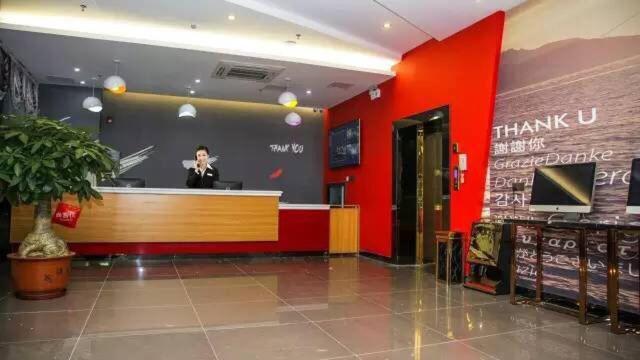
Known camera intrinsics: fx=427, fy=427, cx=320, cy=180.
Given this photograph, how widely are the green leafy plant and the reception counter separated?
6.65ft

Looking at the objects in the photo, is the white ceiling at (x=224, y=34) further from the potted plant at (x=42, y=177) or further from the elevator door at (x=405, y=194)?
the potted plant at (x=42, y=177)

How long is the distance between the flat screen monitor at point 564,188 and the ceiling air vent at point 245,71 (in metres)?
4.27

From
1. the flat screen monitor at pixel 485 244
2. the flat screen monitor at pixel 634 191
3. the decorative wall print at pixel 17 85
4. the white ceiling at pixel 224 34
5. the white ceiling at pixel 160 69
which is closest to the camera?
the flat screen monitor at pixel 634 191

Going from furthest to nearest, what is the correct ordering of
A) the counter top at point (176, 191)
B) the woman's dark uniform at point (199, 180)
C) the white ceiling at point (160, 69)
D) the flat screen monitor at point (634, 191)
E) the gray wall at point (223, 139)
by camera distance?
1. the gray wall at point (223, 139)
2. the woman's dark uniform at point (199, 180)
3. the counter top at point (176, 191)
4. the white ceiling at point (160, 69)
5. the flat screen monitor at point (634, 191)

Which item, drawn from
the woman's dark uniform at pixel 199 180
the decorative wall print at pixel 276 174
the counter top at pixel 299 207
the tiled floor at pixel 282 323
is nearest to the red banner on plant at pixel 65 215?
the tiled floor at pixel 282 323

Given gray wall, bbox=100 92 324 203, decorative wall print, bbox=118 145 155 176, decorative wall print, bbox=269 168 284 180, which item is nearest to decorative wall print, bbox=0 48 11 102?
gray wall, bbox=100 92 324 203

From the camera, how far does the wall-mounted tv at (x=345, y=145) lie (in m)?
8.39

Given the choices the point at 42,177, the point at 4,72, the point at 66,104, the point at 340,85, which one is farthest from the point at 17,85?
the point at 340,85

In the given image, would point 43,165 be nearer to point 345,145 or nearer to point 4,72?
point 4,72

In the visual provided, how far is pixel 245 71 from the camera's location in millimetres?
7062

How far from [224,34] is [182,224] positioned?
2935 mm

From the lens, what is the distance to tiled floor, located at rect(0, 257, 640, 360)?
278 cm

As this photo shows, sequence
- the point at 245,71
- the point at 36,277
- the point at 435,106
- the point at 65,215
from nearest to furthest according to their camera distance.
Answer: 1. the point at 36,277
2. the point at 65,215
3. the point at 435,106
4. the point at 245,71

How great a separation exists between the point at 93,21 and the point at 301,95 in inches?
157
